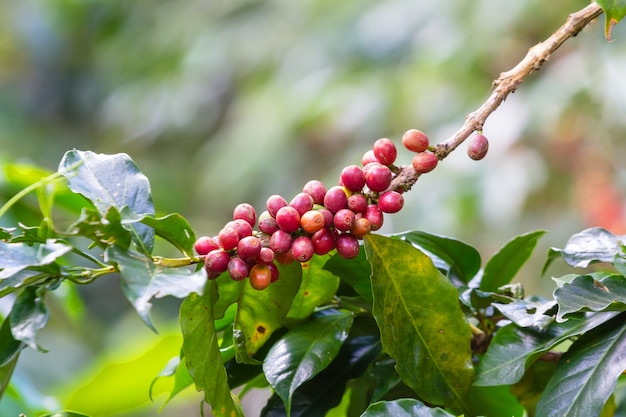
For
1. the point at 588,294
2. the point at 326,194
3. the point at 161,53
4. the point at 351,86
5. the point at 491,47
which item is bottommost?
the point at 588,294

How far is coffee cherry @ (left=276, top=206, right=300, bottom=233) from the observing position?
0.41 m

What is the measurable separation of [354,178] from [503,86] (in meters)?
0.11

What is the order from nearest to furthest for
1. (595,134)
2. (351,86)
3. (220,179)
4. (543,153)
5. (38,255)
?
1. (38,255)
2. (595,134)
3. (543,153)
4. (351,86)
5. (220,179)

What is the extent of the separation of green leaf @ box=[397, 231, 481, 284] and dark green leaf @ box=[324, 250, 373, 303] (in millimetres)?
43

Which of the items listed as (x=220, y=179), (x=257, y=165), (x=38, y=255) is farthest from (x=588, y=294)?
(x=220, y=179)

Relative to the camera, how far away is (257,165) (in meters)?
2.43

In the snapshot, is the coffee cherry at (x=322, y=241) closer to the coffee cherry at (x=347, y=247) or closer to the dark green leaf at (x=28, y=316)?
the coffee cherry at (x=347, y=247)

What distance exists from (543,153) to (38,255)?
187cm

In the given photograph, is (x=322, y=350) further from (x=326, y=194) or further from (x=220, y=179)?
(x=220, y=179)

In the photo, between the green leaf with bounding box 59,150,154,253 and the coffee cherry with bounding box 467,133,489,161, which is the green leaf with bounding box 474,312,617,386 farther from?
the green leaf with bounding box 59,150,154,253

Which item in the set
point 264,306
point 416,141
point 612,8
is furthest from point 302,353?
point 612,8

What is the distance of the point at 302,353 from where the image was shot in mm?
448

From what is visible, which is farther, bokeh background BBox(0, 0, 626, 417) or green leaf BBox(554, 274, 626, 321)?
bokeh background BBox(0, 0, 626, 417)

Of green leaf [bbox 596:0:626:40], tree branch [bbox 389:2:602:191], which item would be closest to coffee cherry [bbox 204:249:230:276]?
tree branch [bbox 389:2:602:191]
